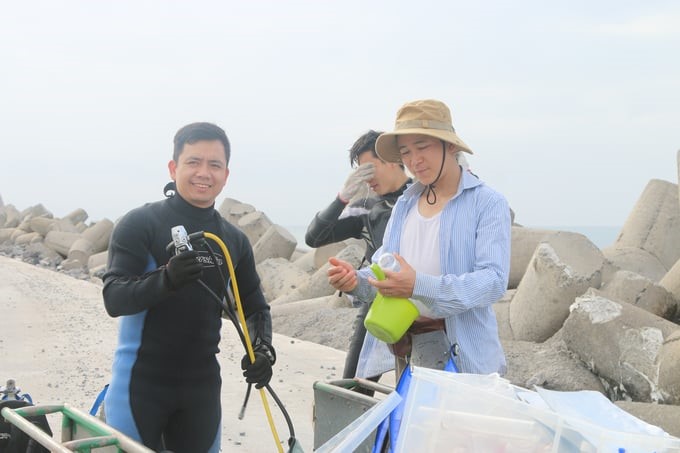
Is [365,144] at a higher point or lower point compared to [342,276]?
higher

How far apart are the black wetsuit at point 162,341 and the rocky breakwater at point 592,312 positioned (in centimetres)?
253

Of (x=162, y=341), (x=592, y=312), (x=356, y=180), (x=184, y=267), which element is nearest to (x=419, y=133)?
(x=184, y=267)

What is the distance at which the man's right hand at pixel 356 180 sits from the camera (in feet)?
11.6

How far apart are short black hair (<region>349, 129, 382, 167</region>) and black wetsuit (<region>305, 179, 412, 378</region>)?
23 cm

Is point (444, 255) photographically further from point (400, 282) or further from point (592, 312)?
point (592, 312)

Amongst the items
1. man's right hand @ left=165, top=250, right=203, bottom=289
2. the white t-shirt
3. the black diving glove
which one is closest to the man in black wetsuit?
the black diving glove

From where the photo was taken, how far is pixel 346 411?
2572 millimetres

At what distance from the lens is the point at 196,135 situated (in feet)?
8.86

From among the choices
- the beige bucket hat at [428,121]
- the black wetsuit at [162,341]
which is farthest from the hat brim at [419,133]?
the black wetsuit at [162,341]

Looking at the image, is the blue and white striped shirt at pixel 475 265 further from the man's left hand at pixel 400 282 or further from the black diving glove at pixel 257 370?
the black diving glove at pixel 257 370

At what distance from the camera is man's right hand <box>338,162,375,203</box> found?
3529 millimetres

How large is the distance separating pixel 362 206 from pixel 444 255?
1.26 metres

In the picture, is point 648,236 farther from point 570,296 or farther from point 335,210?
point 335,210

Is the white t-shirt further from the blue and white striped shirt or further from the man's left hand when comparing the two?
the man's left hand
